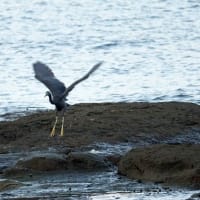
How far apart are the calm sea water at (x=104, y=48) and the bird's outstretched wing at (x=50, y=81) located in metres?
3.58

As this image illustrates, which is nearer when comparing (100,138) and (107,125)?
(100,138)

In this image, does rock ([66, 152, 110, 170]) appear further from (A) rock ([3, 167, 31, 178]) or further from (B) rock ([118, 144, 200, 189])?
(A) rock ([3, 167, 31, 178])

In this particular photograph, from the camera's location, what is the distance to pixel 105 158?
12.5 metres

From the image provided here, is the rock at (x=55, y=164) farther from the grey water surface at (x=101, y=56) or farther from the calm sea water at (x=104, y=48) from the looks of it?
→ the calm sea water at (x=104, y=48)

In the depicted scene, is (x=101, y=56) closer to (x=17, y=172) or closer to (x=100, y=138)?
(x=100, y=138)

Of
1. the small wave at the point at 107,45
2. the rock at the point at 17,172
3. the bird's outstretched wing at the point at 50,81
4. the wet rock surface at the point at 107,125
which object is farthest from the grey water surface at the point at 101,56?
the bird's outstretched wing at the point at 50,81

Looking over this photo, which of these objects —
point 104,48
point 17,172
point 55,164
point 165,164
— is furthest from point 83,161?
point 104,48

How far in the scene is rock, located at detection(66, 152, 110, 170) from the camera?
12.2 metres

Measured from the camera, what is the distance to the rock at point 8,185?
1145 cm

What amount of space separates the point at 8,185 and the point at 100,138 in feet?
7.30

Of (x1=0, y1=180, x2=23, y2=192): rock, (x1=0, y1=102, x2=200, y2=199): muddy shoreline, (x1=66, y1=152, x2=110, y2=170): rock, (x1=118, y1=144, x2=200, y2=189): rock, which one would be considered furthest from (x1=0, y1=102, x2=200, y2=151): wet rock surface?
(x1=0, y1=180, x2=23, y2=192): rock

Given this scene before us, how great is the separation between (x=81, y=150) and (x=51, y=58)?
1237 centimetres

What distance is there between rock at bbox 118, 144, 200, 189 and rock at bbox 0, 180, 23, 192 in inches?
52.9

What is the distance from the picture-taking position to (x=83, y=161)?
40.0ft
